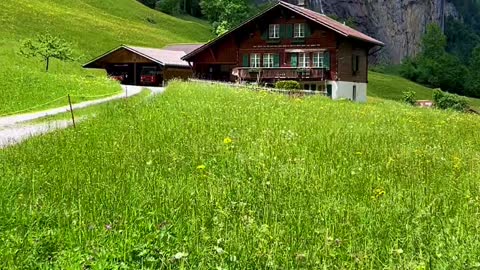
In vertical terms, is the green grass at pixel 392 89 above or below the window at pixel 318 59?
below

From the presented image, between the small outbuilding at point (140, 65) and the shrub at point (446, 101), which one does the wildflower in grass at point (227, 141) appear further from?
the shrub at point (446, 101)

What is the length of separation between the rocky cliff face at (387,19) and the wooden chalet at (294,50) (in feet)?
239

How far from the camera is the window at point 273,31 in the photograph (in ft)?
176

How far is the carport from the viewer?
60.6 metres

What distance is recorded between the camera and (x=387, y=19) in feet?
424

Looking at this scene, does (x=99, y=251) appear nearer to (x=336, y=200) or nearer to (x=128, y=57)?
(x=336, y=200)

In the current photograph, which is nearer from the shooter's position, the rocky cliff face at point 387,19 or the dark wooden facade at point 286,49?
the dark wooden facade at point 286,49

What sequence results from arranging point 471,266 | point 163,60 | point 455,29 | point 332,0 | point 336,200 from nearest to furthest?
point 471,266, point 336,200, point 163,60, point 332,0, point 455,29

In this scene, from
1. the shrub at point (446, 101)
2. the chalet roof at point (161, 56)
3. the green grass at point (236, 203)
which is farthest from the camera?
the shrub at point (446, 101)

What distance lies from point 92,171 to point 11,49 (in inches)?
2079

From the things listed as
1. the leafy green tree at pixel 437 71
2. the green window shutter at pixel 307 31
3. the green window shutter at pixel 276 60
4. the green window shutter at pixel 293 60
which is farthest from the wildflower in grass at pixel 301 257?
the leafy green tree at pixel 437 71

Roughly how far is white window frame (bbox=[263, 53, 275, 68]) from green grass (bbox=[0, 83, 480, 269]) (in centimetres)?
4414

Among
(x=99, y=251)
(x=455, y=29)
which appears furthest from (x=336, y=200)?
(x=455, y=29)

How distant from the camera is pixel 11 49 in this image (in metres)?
55.5
